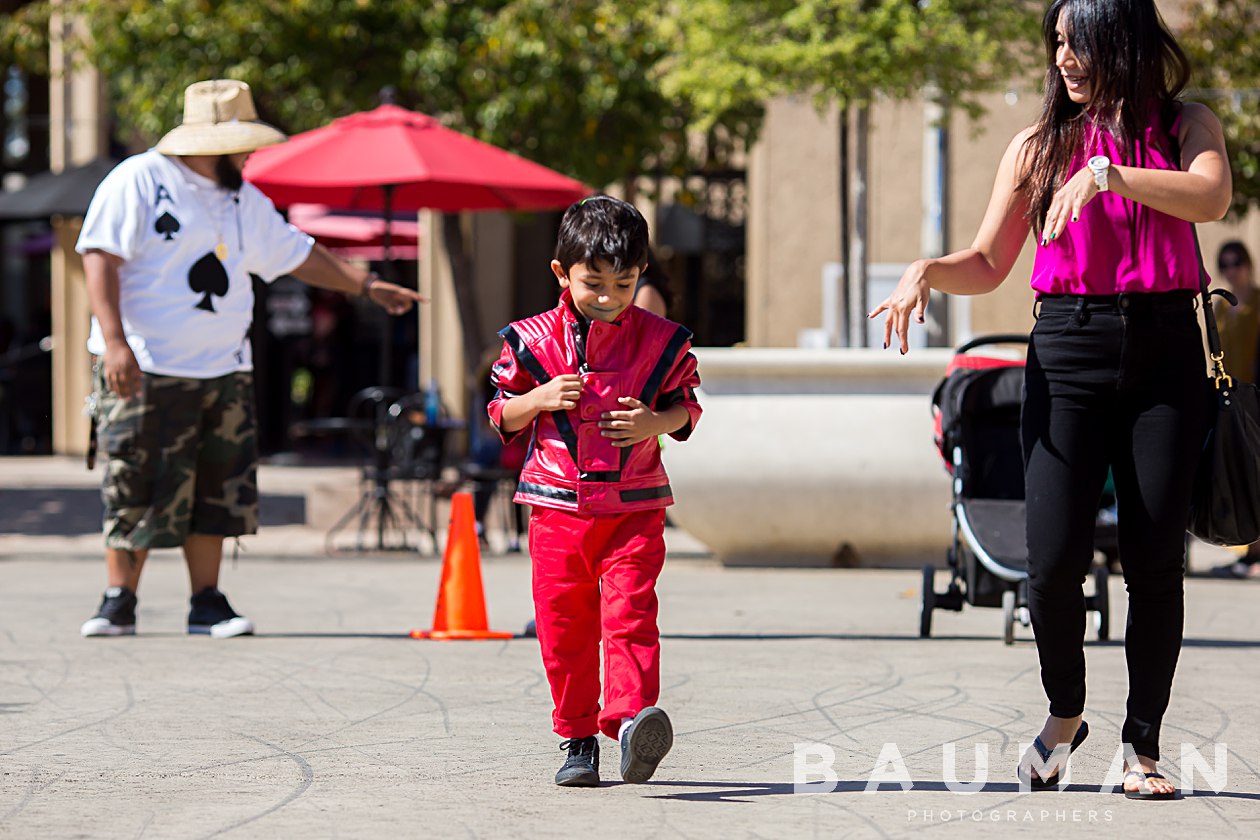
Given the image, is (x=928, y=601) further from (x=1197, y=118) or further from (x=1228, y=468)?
(x=1197, y=118)

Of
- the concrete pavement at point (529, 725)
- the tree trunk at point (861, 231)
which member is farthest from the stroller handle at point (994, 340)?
the tree trunk at point (861, 231)

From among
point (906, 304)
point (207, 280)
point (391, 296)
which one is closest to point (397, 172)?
point (207, 280)

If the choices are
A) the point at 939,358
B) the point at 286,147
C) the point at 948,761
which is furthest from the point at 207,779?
the point at 286,147

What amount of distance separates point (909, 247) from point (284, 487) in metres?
5.91

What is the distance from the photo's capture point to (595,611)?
4910 millimetres

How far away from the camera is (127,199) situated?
7.43 m

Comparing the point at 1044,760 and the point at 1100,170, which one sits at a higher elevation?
the point at 1100,170

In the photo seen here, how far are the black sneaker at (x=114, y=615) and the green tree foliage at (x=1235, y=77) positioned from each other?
27.1ft

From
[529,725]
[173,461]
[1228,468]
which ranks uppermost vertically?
[1228,468]

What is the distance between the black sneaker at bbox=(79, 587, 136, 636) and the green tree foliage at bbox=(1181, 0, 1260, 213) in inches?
326

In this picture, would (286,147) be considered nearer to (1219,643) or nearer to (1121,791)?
(1219,643)

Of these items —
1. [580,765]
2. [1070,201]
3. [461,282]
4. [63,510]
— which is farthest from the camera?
[461,282]

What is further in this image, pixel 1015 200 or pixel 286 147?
pixel 286 147

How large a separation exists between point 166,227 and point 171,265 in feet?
0.47
